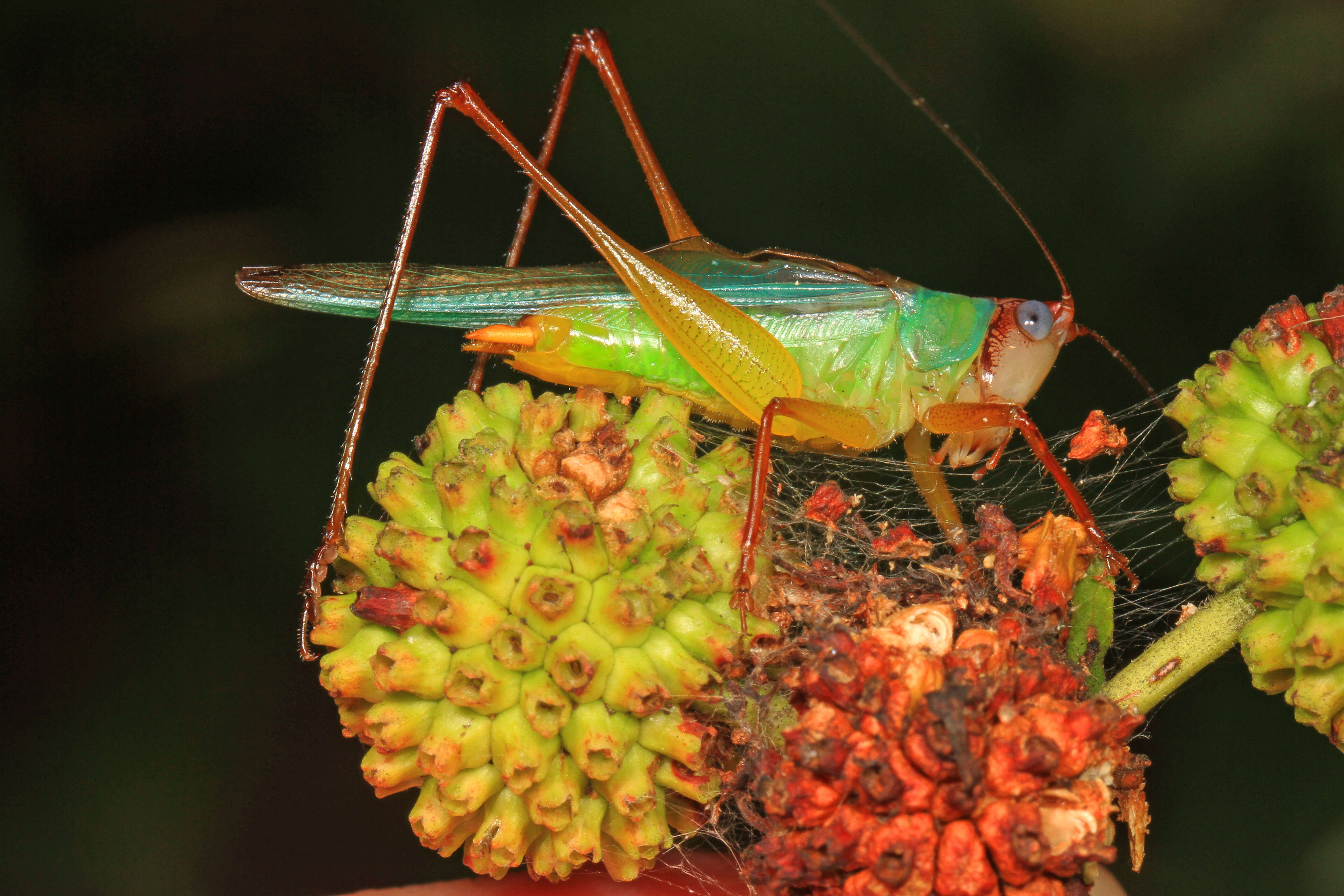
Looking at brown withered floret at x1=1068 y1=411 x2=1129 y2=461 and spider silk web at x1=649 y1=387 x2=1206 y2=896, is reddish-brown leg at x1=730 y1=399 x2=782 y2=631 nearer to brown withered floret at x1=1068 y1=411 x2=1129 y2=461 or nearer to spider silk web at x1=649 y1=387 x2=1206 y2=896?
spider silk web at x1=649 y1=387 x2=1206 y2=896

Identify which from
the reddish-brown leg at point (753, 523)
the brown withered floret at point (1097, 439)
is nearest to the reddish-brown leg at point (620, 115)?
the reddish-brown leg at point (753, 523)

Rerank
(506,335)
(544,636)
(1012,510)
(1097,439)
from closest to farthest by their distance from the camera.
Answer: (544,636), (1097,439), (506,335), (1012,510)

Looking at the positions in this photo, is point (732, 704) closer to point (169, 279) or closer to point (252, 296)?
point (252, 296)

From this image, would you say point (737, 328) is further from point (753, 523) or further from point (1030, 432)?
point (753, 523)

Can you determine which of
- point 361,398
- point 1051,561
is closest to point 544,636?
point 1051,561

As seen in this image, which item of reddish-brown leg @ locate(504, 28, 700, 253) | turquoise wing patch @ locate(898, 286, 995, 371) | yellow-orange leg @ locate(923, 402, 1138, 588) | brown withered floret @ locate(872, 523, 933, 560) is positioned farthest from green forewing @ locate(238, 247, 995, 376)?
brown withered floret @ locate(872, 523, 933, 560)

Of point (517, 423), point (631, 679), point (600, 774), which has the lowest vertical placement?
point (600, 774)

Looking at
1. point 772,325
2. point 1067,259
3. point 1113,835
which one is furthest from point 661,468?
point 1067,259
